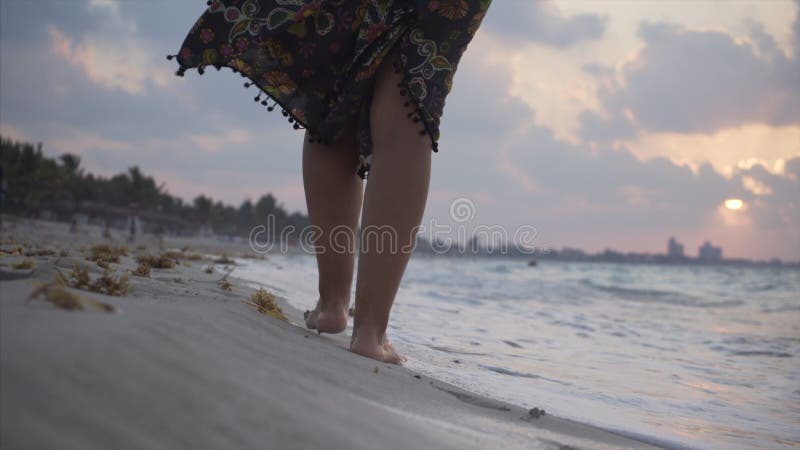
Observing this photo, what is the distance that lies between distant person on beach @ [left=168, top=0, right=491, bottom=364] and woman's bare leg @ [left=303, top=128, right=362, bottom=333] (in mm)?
11

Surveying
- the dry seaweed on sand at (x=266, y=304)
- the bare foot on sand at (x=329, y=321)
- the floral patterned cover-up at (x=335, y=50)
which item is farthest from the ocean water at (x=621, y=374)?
the floral patterned cover-up at (x=335, y=50)

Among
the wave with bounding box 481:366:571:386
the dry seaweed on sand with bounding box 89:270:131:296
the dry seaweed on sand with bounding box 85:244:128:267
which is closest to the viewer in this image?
the dry seaweed on sand with bounding box 89:270:131:296

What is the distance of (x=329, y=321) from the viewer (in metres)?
2.02

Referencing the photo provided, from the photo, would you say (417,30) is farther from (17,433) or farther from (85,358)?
(17,433)

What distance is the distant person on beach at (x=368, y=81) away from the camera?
1.71m

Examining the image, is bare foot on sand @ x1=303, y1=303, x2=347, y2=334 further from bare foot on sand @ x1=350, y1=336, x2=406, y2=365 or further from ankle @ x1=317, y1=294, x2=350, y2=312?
bare foot on sand @ x1=350, y1=336, x2=406, y2=365

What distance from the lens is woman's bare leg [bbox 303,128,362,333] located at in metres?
2.01

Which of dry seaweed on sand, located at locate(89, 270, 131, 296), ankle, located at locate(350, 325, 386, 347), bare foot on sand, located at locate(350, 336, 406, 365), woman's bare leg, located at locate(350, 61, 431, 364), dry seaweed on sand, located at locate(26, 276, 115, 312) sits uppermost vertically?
woman's bare leg, located at locate(350, 61, 431, 364)

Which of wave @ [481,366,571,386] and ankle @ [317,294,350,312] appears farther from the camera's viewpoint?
wave @ [481,366,571,386]

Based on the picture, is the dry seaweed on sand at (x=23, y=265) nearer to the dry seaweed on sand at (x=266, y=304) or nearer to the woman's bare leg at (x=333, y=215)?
the dry seaweed on sand at (x=266, y=304)

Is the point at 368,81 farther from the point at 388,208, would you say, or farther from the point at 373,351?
the point at 373,351

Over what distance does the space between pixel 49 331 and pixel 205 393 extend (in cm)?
23

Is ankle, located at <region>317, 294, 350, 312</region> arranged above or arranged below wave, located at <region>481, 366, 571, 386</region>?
above

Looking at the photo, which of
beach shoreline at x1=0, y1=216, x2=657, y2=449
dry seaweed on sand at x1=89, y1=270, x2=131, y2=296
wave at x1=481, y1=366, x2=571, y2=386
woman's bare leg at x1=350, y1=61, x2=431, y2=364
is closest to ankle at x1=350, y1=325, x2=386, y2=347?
woman's bare leg at x1=350, y1=61, x2=431, y2=364
